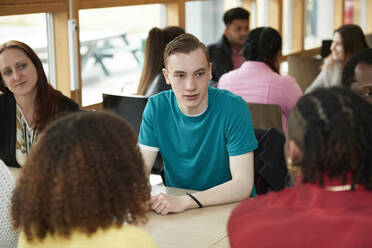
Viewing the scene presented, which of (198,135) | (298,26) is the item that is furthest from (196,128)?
(298,26)

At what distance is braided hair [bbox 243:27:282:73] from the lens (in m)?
3.77

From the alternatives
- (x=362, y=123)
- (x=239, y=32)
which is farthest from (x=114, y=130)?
(x=239, y=32)

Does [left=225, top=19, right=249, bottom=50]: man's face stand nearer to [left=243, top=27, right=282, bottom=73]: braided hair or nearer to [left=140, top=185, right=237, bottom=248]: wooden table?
[left=243, top=27, right=282, bottom=73]: braided hair

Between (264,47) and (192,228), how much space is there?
7.09 ft

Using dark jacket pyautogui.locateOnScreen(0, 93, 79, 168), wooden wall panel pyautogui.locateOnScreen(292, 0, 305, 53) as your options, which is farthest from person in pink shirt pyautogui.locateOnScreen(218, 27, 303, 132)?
wooden wall panel pyautogui.locateOnScreen(292, 0, 305, 53)

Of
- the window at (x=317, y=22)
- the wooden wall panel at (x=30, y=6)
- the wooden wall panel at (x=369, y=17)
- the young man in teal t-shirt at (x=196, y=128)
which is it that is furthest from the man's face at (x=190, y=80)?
the wooden wall panel at (x=369, y=17)

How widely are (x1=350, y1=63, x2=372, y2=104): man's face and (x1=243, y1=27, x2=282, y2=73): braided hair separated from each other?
112 cm

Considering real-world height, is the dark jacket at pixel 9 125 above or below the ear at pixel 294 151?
below

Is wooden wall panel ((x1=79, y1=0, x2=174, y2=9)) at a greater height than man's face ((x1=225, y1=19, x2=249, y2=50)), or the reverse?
wooden wall panel ((x1=79, y1=0, x2=174, y2=9))

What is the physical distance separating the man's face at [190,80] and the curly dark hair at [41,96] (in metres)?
0.73

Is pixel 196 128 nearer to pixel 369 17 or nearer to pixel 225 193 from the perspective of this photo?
pixel 225 193

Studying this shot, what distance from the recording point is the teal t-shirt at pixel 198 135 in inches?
89.8

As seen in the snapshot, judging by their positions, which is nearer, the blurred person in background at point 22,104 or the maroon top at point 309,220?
the maroon top at point 309,220

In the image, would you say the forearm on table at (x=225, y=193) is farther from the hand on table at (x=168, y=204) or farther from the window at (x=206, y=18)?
the window at (x=206, y=18)
